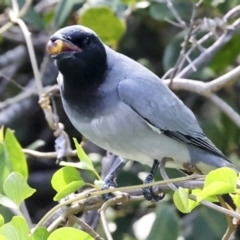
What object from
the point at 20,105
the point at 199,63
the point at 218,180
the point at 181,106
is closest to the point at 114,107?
the point at 181,106

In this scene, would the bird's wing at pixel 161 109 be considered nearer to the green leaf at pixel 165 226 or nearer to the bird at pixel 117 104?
the bird at pixel 117 104

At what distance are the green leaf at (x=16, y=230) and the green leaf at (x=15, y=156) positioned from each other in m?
0.47

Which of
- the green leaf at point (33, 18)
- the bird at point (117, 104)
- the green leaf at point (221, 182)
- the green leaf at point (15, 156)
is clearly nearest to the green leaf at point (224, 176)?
the green leaf at point (221, 182)

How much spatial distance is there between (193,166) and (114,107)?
0.29 meters

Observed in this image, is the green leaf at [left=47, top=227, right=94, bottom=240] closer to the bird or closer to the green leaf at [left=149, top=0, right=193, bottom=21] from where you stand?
the bird

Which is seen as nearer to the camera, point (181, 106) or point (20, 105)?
point (181, 106)

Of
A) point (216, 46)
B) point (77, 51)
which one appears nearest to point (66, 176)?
point (77, 51)

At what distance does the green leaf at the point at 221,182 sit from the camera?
3.78ft

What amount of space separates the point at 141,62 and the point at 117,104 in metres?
0.75

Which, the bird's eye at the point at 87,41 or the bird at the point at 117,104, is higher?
the bird's eye at the point at 87,41

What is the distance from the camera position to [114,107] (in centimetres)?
168

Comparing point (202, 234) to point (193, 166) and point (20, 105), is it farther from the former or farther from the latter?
point (20, 105)

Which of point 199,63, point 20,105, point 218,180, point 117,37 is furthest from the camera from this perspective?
point 20,105

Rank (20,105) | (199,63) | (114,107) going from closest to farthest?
(114,107)
(199,63)
(20,105)
